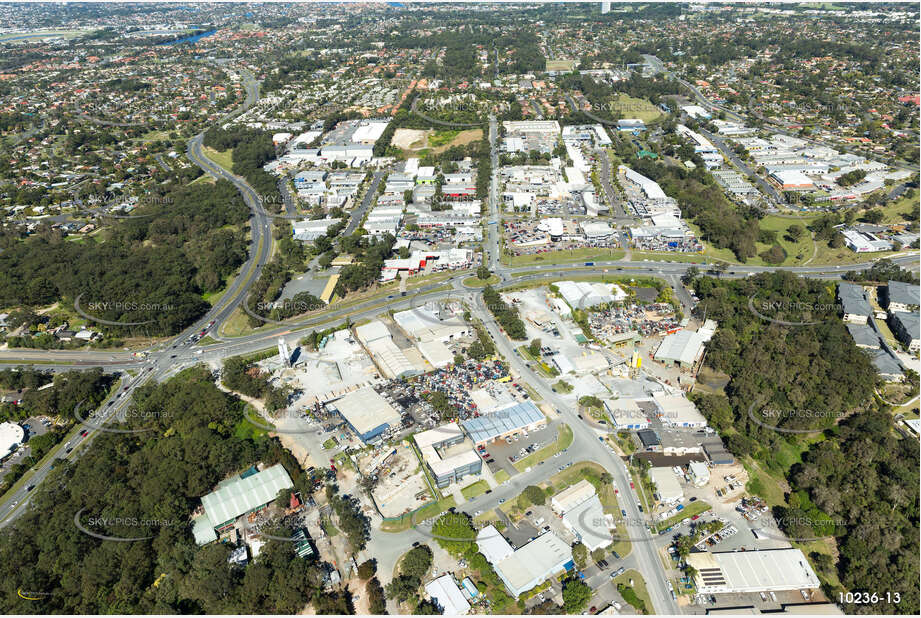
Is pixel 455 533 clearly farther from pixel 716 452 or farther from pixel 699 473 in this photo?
Answer: pixel 716 452

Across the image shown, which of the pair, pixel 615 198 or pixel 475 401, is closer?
pixel 475 401

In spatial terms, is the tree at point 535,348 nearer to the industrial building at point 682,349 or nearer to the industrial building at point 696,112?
the industrial building at point 682,349

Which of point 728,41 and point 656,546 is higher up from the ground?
point 728,41

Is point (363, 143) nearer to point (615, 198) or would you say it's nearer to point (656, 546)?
point (615, 198)

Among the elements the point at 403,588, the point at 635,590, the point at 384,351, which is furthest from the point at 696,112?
the point at 403,588

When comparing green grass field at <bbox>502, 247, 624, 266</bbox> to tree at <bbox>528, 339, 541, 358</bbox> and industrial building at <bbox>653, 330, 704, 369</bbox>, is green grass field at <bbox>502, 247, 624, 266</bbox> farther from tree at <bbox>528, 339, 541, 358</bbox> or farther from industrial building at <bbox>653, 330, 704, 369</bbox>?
industrial building at <bbox>653, 330, 704, 369</bbox>

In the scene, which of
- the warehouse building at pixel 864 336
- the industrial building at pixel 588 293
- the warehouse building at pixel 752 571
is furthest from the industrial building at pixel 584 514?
the warehouse building at pixel 864 336

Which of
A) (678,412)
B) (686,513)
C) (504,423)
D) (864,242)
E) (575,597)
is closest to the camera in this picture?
(575,597)

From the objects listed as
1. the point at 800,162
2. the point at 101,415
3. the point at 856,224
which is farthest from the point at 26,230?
the point at 800,162
